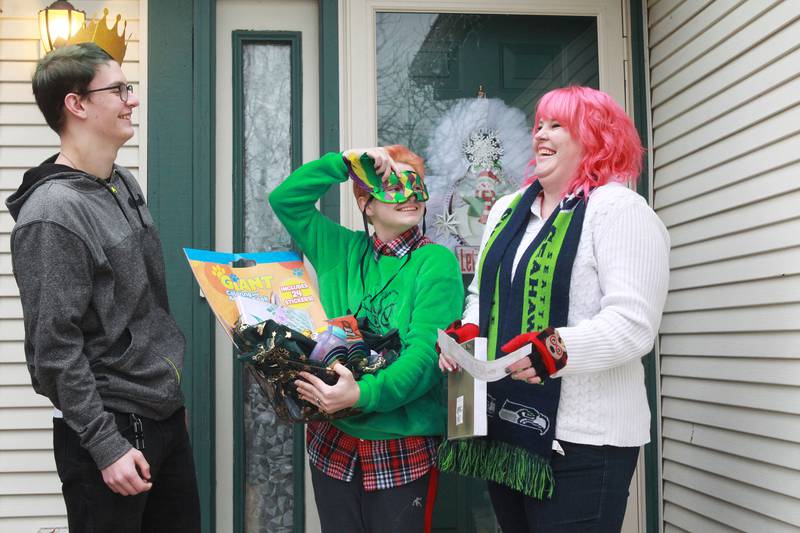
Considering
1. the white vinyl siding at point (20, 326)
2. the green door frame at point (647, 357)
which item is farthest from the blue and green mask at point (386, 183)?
the green door frame at point (647, 357)

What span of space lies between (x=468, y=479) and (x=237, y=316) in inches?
61.8

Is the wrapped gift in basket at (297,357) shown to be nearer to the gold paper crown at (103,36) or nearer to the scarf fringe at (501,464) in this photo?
the scarf fringe at (501,464)

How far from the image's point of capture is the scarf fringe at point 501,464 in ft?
6.72

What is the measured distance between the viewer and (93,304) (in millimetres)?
2102

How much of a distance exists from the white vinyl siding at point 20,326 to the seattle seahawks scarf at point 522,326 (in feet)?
6.01

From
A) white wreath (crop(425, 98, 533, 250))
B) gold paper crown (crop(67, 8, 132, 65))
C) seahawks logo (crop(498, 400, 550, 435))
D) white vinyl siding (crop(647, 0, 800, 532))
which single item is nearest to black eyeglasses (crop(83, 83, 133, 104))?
gold paper crown (crop(67, 8, 132, 65))

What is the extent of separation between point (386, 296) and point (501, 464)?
61 centimetres

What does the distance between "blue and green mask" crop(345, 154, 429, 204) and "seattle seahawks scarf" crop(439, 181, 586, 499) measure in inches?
12.8

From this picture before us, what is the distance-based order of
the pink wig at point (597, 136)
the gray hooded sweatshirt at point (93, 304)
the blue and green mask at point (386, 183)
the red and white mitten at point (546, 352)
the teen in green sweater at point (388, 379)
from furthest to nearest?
the blue and green mask at point (386, 183), the teen in green sweater at point (388, 379), the pink wig at point (597, 136), the gray hooded sweatshirt at point (93, 304), the red and white mitten at point (546, 352)

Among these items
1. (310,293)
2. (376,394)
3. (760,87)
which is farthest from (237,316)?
(760,87)

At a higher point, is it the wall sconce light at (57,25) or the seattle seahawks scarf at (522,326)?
the wall sconce light at (57,25)

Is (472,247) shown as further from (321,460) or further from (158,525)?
(158,525)

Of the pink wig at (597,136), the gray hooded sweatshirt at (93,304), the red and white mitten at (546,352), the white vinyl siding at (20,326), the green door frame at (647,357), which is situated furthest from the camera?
the green door frame at (647,357)

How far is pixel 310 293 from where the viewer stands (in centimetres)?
251
